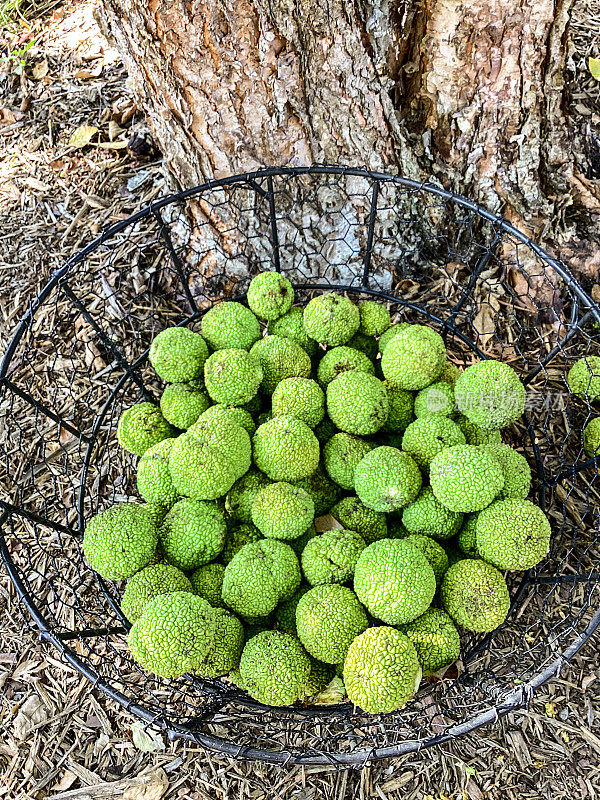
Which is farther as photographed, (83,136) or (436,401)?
(83,136)

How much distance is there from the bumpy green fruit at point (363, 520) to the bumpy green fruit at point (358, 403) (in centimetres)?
27

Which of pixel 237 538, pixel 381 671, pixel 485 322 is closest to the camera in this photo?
pixel 381 671

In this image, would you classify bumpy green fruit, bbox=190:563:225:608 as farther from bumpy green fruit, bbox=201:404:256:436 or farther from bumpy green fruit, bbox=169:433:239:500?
bumpy green fruit, bbox=201:404:256:436

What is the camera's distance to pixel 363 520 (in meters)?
2.30

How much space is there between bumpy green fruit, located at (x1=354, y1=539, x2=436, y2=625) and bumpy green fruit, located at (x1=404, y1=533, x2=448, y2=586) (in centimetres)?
12

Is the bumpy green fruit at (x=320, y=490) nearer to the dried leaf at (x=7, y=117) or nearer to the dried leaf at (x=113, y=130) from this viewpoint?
the dried leaf at (x=113, y=130)

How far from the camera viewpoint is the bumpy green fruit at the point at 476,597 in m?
2.10

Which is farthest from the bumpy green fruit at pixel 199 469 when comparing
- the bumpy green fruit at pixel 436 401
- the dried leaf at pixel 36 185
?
the dried leaf at pixel 36 185

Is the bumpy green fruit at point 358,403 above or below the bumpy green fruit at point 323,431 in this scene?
above

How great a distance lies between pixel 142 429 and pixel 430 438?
3.48ft

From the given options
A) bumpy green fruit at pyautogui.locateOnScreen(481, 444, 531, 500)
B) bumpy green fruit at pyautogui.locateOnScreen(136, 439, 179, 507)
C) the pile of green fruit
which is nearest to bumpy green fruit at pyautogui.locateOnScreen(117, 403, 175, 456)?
the pile of green fruit

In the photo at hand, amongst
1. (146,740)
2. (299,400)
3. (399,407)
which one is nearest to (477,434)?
(399,407)

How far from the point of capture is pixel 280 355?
8.18 feet

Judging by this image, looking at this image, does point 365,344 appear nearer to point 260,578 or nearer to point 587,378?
point 587,378
